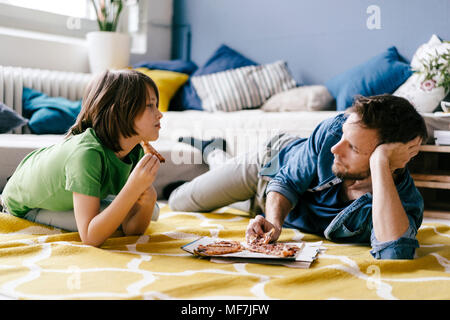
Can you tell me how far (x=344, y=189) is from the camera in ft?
5.45

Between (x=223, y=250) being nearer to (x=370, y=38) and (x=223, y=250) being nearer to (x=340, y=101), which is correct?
(x=340, y=101)

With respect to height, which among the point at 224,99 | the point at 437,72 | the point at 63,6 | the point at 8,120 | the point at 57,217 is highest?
the point at 63,6

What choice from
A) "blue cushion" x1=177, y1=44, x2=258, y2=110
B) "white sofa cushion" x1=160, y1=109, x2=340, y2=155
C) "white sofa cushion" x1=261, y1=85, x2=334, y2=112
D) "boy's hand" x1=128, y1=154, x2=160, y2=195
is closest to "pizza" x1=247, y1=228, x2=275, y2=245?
"boy's hand" x1=128, y1=154, x2=160, y2=195

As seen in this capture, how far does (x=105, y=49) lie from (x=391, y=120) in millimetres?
2793

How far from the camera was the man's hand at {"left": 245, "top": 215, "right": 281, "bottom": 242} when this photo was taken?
4.81 ft

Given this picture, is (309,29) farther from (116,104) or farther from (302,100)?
(116,104)

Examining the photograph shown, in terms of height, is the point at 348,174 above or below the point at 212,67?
below

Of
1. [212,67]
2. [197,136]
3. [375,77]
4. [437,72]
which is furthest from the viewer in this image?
[212,67]

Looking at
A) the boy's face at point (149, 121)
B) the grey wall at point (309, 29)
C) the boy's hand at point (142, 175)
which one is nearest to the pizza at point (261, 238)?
the boy's hand at point (142, 175)

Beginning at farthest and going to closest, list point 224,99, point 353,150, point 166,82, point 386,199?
point 166,82, point 224,99, point 353,150, point 386,199

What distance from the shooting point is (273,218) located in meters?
1.61

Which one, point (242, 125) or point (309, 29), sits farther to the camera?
point (309, 29)

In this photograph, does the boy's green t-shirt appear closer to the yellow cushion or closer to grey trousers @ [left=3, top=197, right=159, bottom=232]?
grey trousers @ [left=3, top=197, right=159, bottom=232]

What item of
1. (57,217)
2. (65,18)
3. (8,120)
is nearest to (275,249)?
(57,217)
